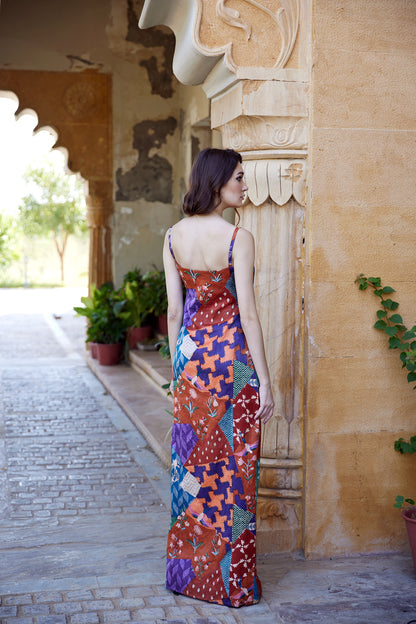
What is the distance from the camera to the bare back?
310cm

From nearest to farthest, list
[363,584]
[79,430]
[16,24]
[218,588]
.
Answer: [218,588] → [363,584] → [79,430] → [16,24]

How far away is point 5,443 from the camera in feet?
19.8

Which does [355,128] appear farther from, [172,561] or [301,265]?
[172,561]

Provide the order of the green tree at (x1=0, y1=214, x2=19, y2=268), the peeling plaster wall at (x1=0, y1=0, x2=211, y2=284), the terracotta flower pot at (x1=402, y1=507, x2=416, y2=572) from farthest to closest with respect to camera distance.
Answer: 1. the green tree at (x1=0, y1=214, x2=19, y2=268)
2. the peeling plaster wall at (x1=0, y1=0, x2=211, y2=284)
3. the terracotta flower pot at (x1=402, y1=507, x2=416, y2=572)

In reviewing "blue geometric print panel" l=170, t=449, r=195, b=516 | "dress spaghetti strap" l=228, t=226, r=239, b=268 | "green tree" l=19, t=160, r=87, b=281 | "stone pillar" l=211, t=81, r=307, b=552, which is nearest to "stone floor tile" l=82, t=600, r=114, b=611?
"blue geometric print panel" l=170, t=449, r=195, b=516

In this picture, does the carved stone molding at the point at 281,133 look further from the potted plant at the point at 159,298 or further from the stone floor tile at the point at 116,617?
the potted plant at the point at 159,298

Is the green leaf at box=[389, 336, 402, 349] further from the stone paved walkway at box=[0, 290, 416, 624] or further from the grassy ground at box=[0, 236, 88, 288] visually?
the grassy ground at box=[0, 236, 88, 288]

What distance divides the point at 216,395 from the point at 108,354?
6.48 meters

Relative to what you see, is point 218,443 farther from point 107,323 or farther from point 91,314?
point 91,314

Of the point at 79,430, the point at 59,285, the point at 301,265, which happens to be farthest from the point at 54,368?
the point at 59,285

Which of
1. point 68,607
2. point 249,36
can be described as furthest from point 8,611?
point 249,36

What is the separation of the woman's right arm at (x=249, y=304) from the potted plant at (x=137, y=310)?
6417 millimetres

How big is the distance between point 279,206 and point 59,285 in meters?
29.0

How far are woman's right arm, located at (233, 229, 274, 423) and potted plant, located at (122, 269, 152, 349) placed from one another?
Result: 21.1 ft
